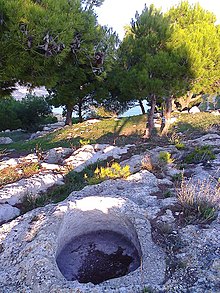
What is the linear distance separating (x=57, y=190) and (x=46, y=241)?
283cm

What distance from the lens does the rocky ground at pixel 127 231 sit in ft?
12.7

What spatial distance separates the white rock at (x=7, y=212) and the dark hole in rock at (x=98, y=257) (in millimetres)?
1543

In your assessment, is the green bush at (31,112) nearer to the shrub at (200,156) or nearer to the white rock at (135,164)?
the white rock at (135,164)

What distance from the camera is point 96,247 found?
5402 millimetres

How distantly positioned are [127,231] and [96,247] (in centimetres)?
66

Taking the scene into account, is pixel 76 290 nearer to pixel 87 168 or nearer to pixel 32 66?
pixel 32 66

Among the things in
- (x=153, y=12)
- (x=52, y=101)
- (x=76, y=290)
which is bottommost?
(x=76, y=290)

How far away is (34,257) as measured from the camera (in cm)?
431

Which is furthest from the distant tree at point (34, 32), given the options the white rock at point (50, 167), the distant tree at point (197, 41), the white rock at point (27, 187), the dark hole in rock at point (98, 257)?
the distant tree at point (197, 41)

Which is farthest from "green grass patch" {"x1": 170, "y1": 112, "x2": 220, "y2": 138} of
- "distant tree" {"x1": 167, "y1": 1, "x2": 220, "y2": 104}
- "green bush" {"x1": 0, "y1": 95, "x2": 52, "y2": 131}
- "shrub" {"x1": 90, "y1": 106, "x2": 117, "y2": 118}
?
"green bush" {"x1": 0, "y1": 95, "x2": 52, "y2": 131}

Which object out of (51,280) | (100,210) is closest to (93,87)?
(100,210)

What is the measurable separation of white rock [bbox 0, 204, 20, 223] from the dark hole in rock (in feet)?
5.06

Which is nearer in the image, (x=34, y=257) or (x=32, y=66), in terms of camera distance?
(x=34, y=257)

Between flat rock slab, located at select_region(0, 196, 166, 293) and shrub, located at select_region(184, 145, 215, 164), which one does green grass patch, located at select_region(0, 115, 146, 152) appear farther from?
flat rock slab, located at select_region(0, 196, 166, 293)
